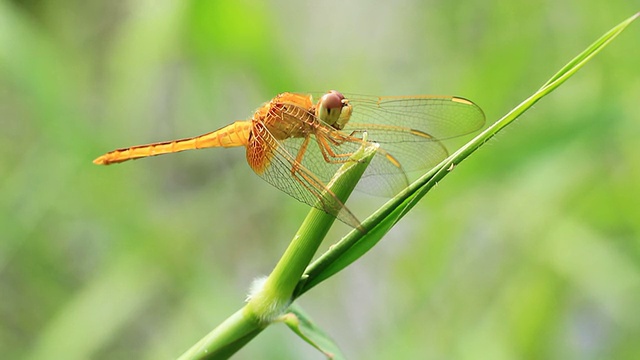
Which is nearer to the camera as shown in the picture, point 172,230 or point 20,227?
point 20,227

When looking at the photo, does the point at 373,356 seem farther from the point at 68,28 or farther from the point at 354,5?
the point at 68,28

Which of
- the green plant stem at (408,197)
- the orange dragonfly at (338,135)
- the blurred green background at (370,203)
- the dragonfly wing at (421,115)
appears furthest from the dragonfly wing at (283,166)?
the blurred green background at (370,203)

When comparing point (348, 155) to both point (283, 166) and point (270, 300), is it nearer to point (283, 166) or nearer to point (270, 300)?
point (283, 166)

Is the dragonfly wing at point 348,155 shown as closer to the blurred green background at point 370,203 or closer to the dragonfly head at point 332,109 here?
the dragonfly head at point 332,109

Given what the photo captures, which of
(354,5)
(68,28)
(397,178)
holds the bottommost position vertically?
(397,178)

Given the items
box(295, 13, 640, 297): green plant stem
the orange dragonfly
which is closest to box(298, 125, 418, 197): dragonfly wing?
the orange dragonfly

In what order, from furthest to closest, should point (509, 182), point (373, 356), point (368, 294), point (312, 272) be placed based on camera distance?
point (368, 294)
point (509, 182)
point (373, 356)
point (312, 272)

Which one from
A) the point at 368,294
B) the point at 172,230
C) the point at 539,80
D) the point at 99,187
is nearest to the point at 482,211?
the point at 539,80

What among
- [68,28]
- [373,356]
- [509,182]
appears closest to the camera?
[373,356]
